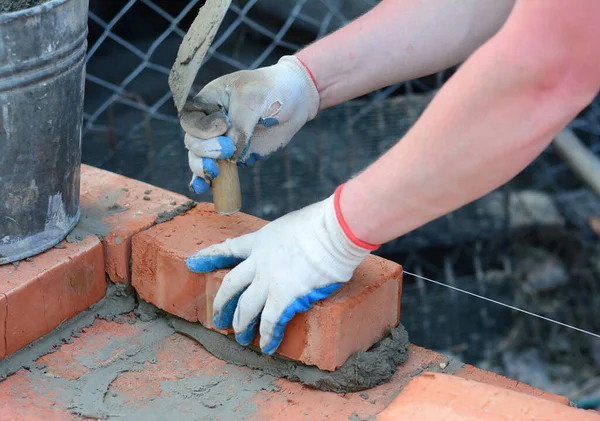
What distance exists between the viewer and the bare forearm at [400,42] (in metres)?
2.22

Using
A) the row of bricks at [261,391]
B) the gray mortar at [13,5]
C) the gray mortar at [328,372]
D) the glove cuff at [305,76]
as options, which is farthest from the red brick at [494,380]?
the gray mortar at [13,5]

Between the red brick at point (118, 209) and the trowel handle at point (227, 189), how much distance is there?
0.22m

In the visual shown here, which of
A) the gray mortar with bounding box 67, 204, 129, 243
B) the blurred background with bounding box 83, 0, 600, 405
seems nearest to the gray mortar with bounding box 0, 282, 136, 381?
the gray mortar with bounding box 67, 204, 129, 243

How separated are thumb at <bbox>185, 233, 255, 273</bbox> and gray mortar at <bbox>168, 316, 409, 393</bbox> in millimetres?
207

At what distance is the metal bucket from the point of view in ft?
6.25

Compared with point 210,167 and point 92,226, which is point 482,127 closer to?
point 210,167

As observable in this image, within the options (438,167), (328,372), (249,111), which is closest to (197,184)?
(249,111)

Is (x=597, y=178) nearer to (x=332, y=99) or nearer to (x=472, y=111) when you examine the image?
(x=332, y=99)

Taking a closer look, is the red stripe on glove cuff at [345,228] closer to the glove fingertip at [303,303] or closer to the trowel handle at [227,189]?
the glove fingertip at [303,303]

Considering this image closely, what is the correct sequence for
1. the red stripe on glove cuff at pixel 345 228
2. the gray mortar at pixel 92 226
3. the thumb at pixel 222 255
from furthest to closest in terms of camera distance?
the gray mortar at pixel 92 226, the thumb at pixel 222 255, the red stripe on glove cuff at pixel 345 228

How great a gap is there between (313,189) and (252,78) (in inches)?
84.9

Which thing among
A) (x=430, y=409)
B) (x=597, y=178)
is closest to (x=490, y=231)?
(x=597, y=178)

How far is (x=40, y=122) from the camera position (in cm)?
203

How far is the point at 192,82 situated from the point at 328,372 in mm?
794
